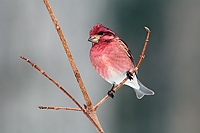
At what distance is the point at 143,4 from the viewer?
1.82m

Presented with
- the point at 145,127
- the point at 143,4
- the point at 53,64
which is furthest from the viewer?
the point at 53,64

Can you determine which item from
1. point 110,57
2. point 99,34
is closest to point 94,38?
point 99,34

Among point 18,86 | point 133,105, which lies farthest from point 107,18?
point 18,86

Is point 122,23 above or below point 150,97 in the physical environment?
above

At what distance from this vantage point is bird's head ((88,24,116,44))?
696mm

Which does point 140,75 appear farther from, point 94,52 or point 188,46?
point 94,52

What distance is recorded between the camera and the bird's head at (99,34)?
0.70 meters

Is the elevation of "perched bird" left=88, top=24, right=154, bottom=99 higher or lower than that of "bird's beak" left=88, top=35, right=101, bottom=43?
lower

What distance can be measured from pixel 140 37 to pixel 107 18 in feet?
1.26

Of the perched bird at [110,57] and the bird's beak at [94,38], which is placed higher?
the bird's beak at [94,38]

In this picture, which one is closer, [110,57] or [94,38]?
[94,38]

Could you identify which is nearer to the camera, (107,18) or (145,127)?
(145,127)

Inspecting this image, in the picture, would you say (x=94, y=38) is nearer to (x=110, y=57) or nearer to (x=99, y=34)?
(x=99, y=34)

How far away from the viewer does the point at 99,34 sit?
28.5 inches
